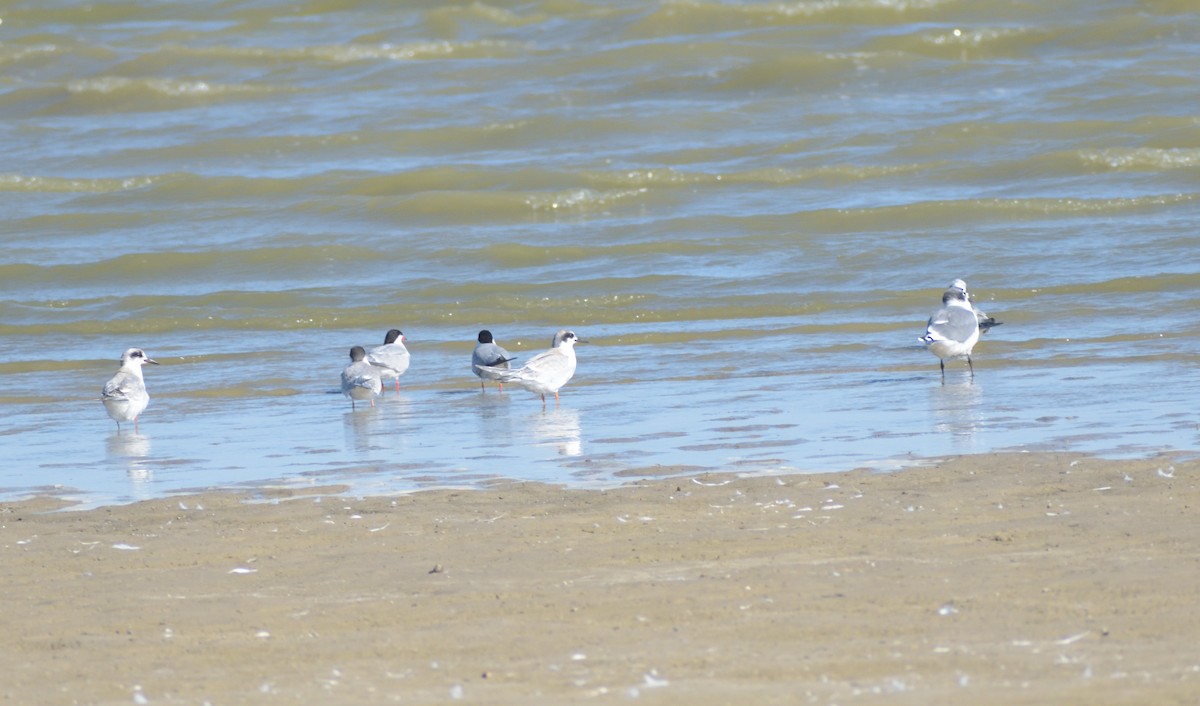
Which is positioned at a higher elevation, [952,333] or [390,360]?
[390,360]

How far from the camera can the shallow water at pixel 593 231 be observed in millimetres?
9000

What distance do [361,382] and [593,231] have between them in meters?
7.81

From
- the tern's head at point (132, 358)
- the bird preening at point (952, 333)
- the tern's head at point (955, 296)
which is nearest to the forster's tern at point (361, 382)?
the tern's head at point (132, 358)

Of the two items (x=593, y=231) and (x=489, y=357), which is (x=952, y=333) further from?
(x=593, y=231)

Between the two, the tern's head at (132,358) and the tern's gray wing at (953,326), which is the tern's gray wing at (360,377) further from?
the tern's gray wing at (953,326)

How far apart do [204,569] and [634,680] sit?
208cm

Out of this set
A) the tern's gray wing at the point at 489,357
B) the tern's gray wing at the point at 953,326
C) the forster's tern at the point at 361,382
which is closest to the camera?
the forster's tern at the point at 361,382

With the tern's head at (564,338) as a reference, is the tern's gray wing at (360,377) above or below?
below

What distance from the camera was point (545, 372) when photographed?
10891 millimetres

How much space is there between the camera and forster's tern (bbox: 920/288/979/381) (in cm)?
1079

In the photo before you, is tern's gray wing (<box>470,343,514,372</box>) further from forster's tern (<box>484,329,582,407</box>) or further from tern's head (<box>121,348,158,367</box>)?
tern's head (<box>121,348,158,367</box>)

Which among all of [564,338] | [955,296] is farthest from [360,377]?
[955,296]

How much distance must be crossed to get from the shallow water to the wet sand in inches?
31.4

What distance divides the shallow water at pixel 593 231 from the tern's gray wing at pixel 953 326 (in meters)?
0.27
